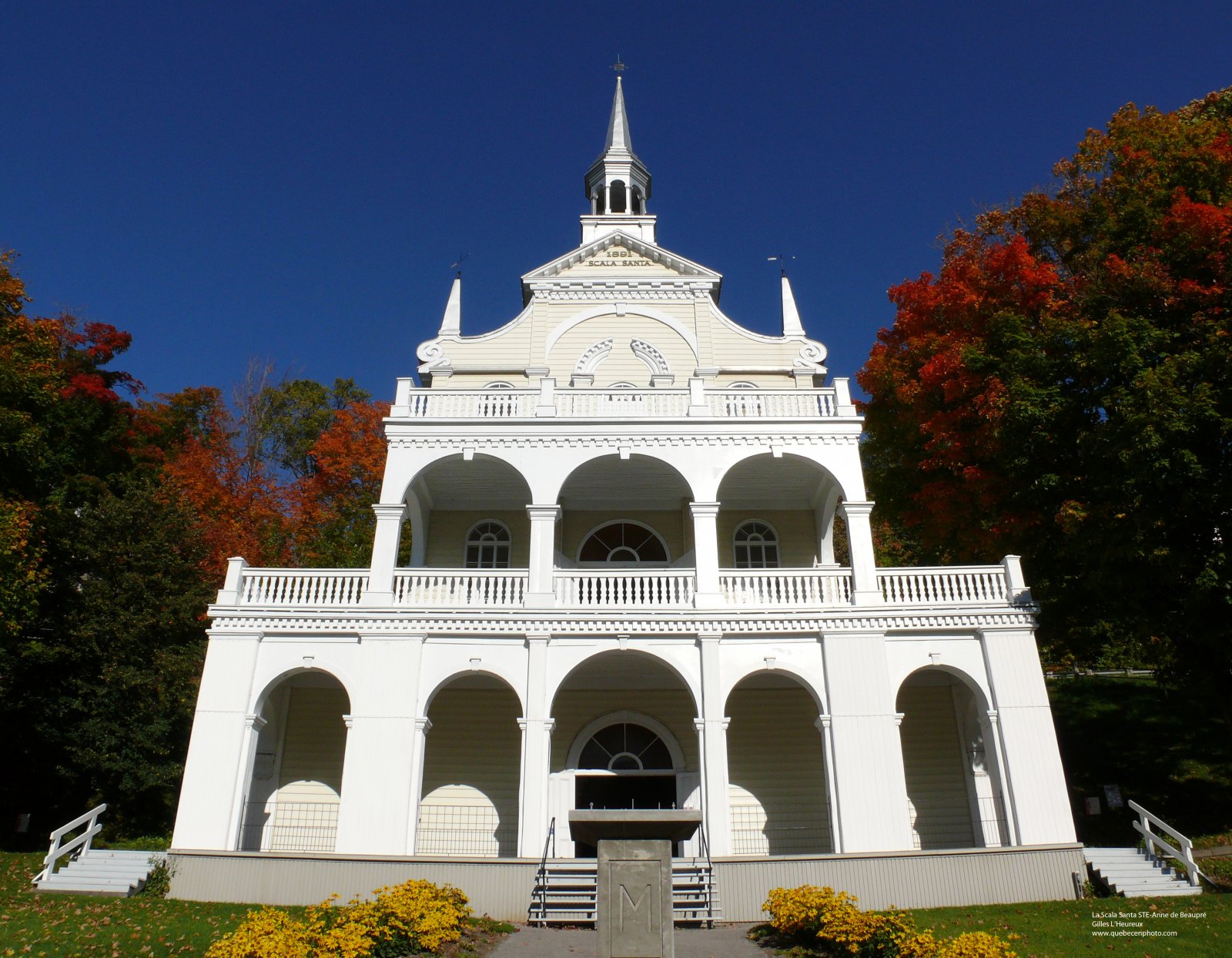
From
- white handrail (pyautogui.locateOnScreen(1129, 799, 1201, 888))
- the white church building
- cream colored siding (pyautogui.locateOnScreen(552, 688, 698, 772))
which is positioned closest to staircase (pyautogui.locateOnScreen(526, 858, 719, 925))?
the white church building

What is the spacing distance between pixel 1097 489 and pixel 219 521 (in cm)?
2681

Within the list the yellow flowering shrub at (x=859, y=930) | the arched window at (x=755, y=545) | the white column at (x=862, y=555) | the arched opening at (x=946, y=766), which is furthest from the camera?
the arched window at (x=755, y=545)

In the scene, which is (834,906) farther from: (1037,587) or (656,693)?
(1037,587)

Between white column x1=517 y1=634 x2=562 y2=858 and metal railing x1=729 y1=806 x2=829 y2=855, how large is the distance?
4570 millimetres

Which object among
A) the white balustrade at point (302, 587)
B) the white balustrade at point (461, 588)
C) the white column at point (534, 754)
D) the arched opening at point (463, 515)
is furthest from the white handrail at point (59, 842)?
the arched opening at point (463, 515)

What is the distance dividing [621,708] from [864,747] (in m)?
5.57

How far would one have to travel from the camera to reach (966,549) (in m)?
21.5

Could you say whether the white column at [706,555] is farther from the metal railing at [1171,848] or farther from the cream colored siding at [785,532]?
the metal railing at [1171,848]

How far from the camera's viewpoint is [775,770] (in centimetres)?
1842

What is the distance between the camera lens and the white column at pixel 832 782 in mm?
15141

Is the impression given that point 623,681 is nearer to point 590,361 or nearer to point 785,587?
point 785,587

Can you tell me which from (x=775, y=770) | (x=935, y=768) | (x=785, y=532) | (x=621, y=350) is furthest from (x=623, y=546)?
(x=935, y=768)

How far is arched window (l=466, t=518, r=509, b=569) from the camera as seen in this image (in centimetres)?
2095

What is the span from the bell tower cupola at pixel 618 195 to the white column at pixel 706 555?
1104 centimetres
